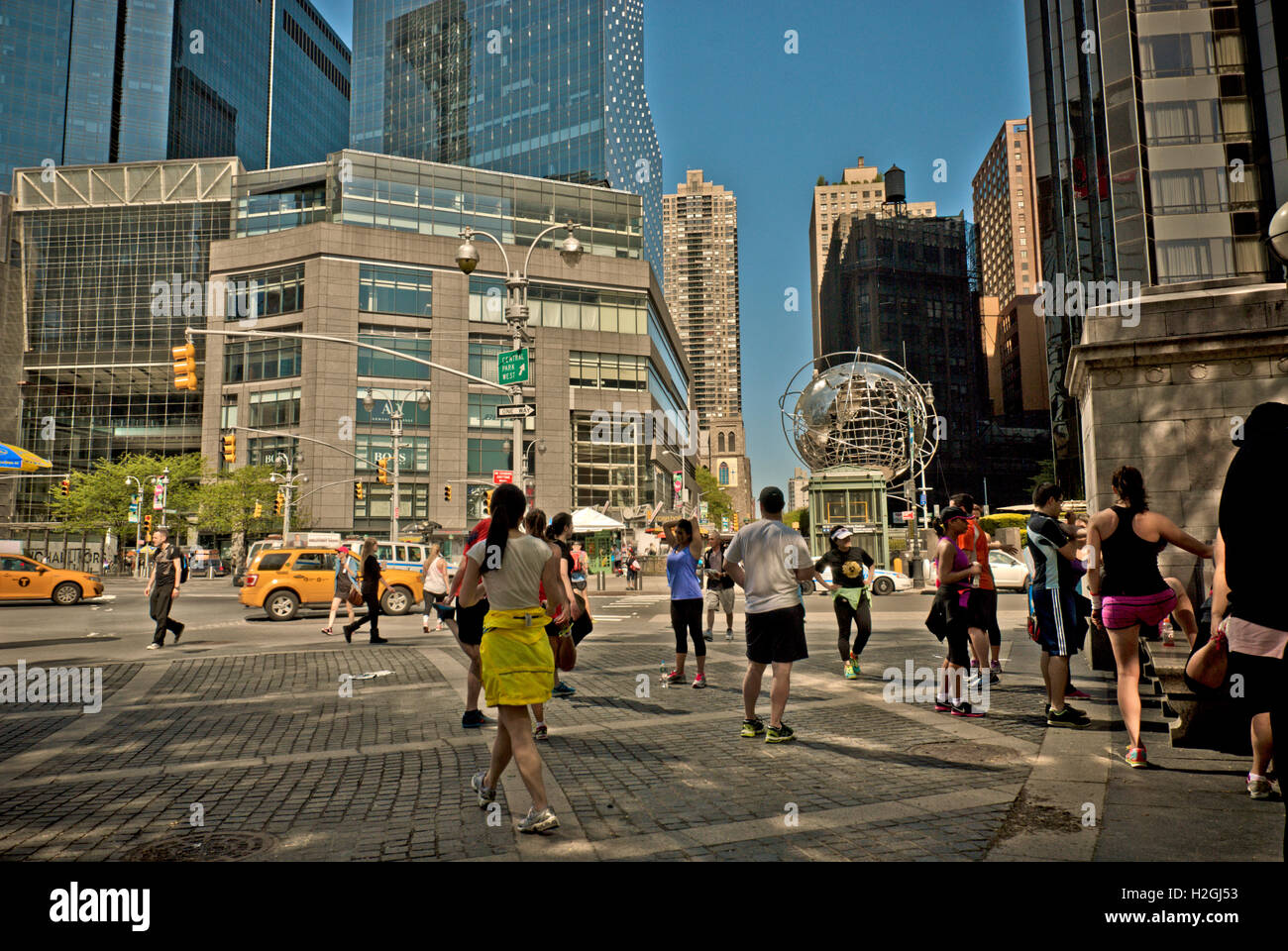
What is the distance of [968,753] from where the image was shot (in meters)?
6.16

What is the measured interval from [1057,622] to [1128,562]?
1.40m

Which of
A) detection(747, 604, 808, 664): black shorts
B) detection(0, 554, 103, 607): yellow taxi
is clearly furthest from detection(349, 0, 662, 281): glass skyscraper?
detection(747, 604, 808, 664): black shorts

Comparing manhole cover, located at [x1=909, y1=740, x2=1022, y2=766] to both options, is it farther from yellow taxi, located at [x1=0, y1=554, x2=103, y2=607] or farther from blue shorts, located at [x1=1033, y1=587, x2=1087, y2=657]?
yellow taxi, located at [x1=0, y1=554, x2=103, y2=607]

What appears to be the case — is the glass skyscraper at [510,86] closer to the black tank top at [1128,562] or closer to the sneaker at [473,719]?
the sneaker at [473,719]

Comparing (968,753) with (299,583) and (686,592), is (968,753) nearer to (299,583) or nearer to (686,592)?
(686,592)

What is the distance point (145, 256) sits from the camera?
7431 centimetres

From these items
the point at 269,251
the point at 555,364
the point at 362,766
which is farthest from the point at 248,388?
the point at 362,766

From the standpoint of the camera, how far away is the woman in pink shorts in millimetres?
5602

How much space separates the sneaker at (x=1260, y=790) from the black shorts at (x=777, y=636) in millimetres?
2959

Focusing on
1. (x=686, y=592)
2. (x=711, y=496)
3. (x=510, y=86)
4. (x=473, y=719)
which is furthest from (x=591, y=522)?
(x=711, y=496)

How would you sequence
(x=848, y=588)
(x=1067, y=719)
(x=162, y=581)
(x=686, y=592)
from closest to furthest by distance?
1. (x=1067, y=719)
2. (x=686, y=592)
3. (x=848, y=588)
4. (x=162, y=581)

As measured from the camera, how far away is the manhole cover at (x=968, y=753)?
5914 millimetres
